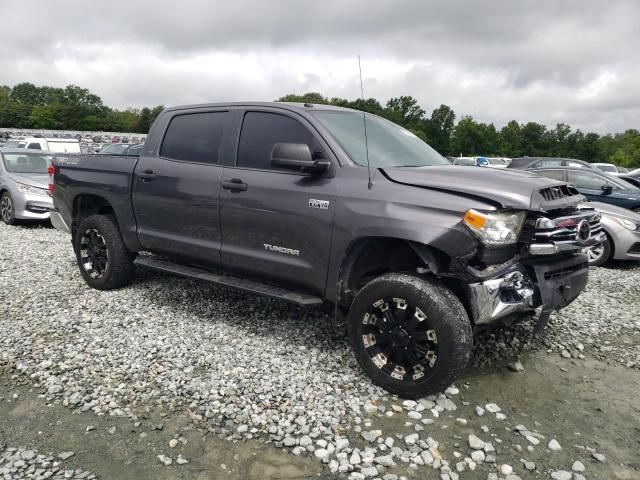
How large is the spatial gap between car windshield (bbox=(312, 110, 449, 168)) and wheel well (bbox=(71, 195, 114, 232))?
2.82 metres

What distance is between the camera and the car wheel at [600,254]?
7414mm

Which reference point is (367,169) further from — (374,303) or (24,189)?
(24,189)

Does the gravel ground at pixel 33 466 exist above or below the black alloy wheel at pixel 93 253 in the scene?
below

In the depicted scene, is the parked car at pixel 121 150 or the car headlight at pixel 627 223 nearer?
the parked car at pixel 121 150

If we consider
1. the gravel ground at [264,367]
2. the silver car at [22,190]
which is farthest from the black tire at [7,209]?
the gravel ground at [264,367]

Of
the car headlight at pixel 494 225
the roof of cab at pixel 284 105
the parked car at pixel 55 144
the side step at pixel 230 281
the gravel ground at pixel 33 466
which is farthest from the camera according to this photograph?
the parked car at pixel 55 144

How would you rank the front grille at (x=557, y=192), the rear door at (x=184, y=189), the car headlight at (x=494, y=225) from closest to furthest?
1. the car headlight at (x=494, y=225)
2. the front grille at (x=557, y=192)
3. the rear door at (x=184, y=189)

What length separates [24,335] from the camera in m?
4.29

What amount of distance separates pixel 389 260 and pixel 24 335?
10.4 feet

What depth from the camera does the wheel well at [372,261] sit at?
358 cm

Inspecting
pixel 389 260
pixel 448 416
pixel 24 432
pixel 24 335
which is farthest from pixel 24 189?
pixel 448 416

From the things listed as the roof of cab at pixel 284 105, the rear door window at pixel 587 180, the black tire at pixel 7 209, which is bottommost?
the black tire at pixel 7 209

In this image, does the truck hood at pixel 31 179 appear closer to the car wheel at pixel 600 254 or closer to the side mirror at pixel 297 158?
the side mirror at pixel 297 158

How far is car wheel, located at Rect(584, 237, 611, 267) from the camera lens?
741 centimetres
